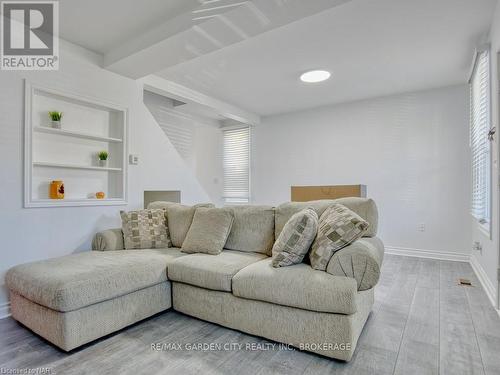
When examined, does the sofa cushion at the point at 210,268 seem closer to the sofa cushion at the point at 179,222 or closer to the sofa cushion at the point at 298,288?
the sofa cushion at the point at 298,288

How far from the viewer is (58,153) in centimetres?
288

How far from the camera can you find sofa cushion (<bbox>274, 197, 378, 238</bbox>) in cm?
224

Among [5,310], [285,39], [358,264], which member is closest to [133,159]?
[5,310]

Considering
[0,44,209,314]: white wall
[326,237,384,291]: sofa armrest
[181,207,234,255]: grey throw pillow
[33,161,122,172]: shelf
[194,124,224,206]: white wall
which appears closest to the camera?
[326,237,384,291]: sofa armrest

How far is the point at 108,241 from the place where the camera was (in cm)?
268

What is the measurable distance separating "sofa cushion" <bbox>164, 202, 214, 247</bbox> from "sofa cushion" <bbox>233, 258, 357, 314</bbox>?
3.35 feet

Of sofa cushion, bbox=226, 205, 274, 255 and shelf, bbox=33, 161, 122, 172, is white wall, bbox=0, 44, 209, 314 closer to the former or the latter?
shelf, bbox=33, 161, 122, 172

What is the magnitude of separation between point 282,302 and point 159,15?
247 centimetres

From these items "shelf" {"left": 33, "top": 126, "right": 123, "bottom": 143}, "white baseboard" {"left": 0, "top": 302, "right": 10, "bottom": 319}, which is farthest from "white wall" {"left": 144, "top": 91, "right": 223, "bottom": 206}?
"white baseboard" {"left": 0, "top": 302, "right": 10, "bottom": 319}

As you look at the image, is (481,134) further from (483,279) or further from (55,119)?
(55,119)

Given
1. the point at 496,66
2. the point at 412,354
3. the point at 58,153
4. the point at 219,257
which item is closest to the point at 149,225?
the point at 219,257

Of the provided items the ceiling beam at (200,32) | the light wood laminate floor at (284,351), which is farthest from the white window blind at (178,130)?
the light wood laminate floor at (284,351)

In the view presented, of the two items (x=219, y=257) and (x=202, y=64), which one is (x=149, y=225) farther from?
(x=202, y=64)

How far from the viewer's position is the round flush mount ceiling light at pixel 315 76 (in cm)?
352
